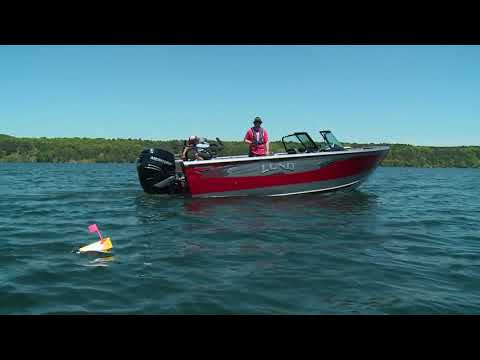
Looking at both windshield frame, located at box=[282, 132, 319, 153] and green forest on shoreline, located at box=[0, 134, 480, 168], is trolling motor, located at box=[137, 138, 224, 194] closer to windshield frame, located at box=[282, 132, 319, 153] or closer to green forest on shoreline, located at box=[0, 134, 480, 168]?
windshield frame, located at box=[282, 132, 319, 153]

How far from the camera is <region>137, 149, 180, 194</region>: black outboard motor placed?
11281 mm

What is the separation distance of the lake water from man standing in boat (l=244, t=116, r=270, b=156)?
2698mm

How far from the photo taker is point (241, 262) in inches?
197

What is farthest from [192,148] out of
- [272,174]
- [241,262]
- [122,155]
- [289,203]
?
[122,155]

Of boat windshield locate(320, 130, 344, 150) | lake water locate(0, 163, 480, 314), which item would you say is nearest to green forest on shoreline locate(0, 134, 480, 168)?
boat windshield locate(320, 130, 344, 150)

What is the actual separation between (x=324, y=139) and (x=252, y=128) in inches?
111

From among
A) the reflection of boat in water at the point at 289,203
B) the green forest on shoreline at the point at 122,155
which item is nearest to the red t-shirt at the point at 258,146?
the reflection of boat in water at the point at 289,203

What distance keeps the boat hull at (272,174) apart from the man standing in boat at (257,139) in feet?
2.82

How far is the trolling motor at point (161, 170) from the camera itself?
11.3 meters

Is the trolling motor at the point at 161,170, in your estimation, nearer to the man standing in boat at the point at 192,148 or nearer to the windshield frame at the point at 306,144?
the man standing in boat at the point at 192,148

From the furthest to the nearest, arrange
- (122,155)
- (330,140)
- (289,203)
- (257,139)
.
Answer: (122,155), (330,140), (257,139), (289,203)

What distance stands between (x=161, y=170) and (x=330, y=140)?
6.23 metres

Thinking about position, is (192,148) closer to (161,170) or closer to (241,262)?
(161,170)
